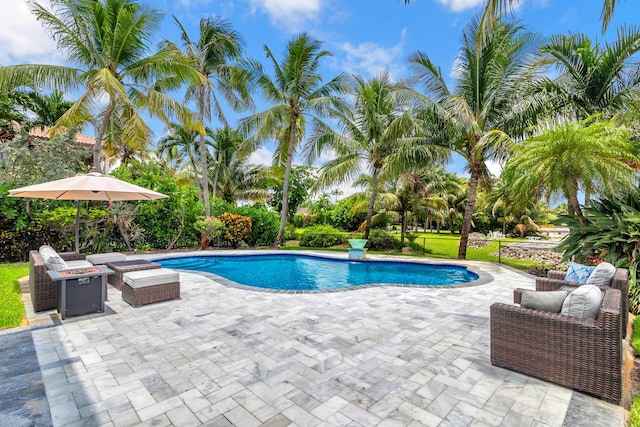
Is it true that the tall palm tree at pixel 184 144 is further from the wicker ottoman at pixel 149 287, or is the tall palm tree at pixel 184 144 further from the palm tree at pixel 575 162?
the palm tree at pixel 575 162

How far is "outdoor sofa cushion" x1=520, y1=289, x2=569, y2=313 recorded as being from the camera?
10.4 feet

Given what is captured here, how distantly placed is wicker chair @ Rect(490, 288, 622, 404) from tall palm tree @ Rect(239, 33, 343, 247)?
43.9ft

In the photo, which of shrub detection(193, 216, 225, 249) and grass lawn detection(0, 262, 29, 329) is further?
shrub detection(193, 216, 225, 249)

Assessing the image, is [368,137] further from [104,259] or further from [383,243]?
[104,259]

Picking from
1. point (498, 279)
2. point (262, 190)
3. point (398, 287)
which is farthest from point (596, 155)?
point (262, 190)

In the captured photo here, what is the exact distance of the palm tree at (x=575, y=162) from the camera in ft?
22.4

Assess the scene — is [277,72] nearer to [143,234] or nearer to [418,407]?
[143,234]

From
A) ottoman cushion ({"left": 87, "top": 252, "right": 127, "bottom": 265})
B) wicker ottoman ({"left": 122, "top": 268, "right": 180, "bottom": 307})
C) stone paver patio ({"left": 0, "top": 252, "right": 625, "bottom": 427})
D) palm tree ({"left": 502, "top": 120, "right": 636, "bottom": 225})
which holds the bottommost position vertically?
stone paver patio ({"left": 0, "top": 252, "right": 625, "bottom": 427})

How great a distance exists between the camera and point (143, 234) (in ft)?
43.0

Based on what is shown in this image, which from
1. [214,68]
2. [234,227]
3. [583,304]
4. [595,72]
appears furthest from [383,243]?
[583,304]

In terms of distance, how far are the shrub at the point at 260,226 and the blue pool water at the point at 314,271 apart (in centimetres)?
353

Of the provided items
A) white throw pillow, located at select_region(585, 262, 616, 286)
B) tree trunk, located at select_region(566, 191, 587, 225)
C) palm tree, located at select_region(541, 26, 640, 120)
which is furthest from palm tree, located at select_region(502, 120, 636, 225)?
white throw pillow, located at select_region(585, 262, 616, 286)

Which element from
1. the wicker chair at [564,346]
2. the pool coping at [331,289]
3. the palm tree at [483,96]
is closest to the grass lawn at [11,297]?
the pool coping at [331,289]

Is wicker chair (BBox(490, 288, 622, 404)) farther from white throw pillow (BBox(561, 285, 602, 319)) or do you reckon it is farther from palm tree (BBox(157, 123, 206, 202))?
palm tree (BBox(157, 123, 206, 202))
